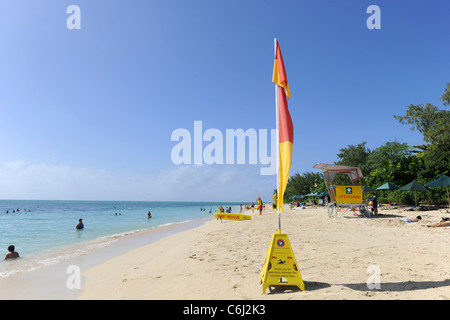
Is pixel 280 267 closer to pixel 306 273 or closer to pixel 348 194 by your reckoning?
pixel 306 273

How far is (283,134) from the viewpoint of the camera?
4.85 meters

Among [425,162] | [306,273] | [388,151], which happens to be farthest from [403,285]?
[388,151]

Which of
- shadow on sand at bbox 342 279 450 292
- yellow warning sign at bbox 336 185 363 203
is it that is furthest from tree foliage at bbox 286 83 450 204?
shadow on sand at bbox 342 279 450 292

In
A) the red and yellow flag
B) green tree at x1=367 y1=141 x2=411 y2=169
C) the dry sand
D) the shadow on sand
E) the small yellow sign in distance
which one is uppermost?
green tree at x1=367 y1=141 x2=411 y2=169

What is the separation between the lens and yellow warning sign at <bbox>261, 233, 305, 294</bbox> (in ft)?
14.2

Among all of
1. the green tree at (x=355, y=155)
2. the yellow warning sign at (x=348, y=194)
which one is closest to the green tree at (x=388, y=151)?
the green tree at (x=355, y=155)

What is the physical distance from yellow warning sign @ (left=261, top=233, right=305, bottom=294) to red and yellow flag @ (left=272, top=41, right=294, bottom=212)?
2.11ft

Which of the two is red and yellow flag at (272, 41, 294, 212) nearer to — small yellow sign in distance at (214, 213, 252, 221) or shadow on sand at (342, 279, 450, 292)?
shadow on sand at (342, 279, 450, 292)

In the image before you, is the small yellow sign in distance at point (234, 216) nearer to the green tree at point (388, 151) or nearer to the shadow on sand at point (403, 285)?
the shadow on sand at point (403, 285)

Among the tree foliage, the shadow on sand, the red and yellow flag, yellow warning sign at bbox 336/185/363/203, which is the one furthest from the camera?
the tree foliage

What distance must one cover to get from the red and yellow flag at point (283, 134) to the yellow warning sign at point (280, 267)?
644 mm

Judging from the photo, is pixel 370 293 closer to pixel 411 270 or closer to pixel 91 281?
pixel 411 270
